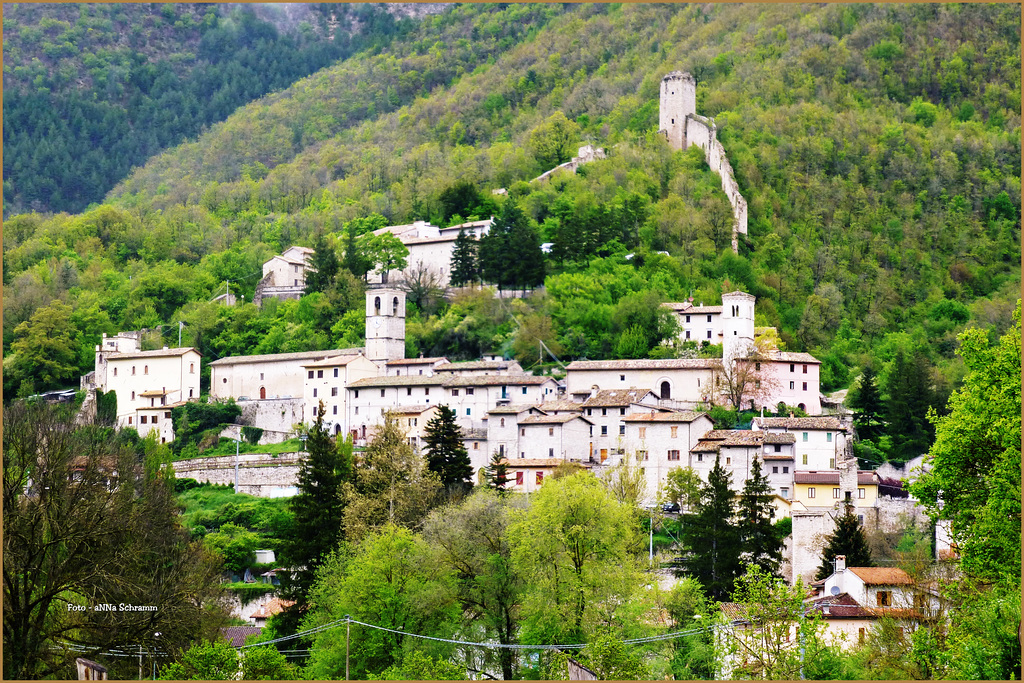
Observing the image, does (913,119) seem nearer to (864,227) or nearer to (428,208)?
(864,227)

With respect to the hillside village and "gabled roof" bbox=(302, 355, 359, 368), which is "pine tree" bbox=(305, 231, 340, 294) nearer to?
the hillside village

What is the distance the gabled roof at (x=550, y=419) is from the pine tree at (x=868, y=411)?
1175cm

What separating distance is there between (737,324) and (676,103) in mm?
41583

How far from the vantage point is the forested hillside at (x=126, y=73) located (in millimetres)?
159000

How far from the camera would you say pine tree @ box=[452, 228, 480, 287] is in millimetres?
85062

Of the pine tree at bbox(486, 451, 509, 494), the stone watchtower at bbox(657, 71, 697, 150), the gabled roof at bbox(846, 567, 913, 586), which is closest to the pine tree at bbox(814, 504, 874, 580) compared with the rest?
the gabled roof at bbox(846, 567, 913, 586)

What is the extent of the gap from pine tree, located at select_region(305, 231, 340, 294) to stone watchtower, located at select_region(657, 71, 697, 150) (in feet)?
99.6

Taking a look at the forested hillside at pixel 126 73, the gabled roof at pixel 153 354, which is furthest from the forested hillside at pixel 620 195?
the forested hillside at pixel 126 73

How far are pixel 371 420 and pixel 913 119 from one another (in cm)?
6474

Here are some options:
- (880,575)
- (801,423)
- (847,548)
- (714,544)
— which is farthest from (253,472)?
(880,575)

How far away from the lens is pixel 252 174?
141250 mm

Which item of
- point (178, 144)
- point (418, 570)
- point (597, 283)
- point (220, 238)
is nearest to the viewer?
point (418, 570)

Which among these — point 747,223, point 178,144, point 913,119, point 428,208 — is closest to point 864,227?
point 747,223

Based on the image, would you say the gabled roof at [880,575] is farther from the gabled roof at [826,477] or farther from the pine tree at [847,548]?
the gabled roof at [826,477]
